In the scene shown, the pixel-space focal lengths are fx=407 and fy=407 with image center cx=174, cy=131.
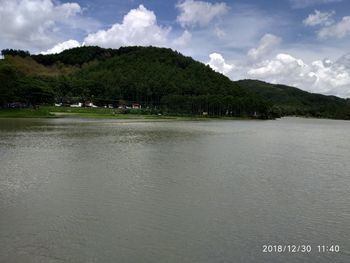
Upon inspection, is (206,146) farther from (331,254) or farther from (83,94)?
(83,94)

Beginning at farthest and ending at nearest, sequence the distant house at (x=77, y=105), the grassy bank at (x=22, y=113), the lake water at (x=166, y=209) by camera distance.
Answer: the distant house at (x=77, y=105) → the grassy bank at (x=22, y=113) → the lake water at (x=166, y=209)

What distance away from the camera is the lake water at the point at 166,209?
42.8 feet

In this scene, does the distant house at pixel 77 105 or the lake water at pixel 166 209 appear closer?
the lake water at pixel 166 209

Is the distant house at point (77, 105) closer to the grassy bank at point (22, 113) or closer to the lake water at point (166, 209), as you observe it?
the grassy bank at point (22, 113)

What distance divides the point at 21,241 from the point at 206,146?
33.8 m

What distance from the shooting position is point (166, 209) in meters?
17.9

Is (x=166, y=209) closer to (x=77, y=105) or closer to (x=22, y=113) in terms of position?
(x=22, y=113)

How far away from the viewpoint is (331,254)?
13.1 meters

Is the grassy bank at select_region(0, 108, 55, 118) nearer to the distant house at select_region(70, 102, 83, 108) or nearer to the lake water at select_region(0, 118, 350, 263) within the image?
the distant house at select_region(70, 102, 83, 108)

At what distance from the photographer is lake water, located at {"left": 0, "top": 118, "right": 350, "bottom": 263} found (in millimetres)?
13039

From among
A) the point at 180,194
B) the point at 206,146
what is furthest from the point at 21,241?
the point at 206,146

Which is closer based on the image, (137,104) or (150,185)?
(150,185)

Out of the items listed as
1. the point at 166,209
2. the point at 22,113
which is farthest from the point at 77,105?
the point at 166,209

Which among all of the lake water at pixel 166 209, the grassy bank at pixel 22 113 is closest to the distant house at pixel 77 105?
A: the grassy bank at pixel 22 113
